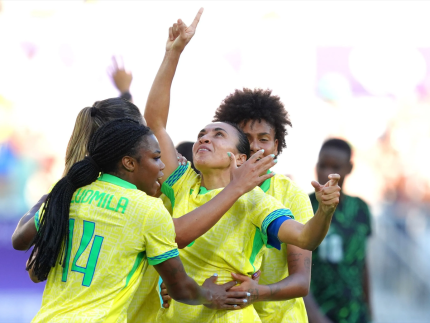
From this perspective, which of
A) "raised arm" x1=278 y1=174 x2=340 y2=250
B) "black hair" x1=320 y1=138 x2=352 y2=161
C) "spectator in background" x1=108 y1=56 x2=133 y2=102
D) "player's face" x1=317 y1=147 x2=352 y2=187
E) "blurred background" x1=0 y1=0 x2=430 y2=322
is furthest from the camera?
"blurred background" x1=0 y1=0 x2=430 y2=322

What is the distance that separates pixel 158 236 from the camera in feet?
6.57

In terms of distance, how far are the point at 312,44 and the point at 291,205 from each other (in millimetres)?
4047

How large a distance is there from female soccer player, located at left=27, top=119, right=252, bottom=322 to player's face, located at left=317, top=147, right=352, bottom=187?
7.28 feet

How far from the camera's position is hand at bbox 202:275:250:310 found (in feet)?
7.55

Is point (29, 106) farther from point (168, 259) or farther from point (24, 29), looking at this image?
point (168, 259)

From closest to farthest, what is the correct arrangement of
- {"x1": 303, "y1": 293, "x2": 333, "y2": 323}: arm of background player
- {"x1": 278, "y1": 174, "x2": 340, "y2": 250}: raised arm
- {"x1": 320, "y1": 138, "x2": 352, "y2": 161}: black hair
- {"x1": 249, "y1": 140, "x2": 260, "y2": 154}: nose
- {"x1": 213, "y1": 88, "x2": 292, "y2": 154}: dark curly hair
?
1. {"x1": 278, "y1": 174, "x2": 340, "y2": 250}: raised arm
2. {"x1": 249, "y1": 140, "x2": 260, "y2": 154}: nose
3. {"x1": 213, "y1": 88, "x2": 292, "y2": 154}: dark curly hair
4. {"x1": 303, "y1": 293, "x2": 333, "y2": 323}: arm of background player
5. {"x1": 320, "y1": 138, "x2": 352, "y2": 161}: black hair

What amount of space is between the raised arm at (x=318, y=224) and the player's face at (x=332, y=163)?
1.95m

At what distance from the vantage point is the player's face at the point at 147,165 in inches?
83.7

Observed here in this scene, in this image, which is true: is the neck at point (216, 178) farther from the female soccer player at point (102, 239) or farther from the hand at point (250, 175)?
the female soccer player at point (102, 239)

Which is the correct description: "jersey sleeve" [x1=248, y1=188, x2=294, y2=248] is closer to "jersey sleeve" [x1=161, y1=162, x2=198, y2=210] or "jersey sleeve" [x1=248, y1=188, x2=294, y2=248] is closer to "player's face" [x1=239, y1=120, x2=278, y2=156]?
"jersey sleeve" [x1=161, y1=162, x2=198, y2=210]

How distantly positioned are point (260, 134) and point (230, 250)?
760mm

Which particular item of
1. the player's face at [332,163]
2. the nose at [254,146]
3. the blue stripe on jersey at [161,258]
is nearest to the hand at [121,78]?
the nose at [254,146]

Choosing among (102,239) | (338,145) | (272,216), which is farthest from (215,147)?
(338,145)

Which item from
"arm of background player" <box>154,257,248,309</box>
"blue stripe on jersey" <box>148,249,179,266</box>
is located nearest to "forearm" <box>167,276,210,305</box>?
"arm of background player" <box>154,257,248,309</box>
